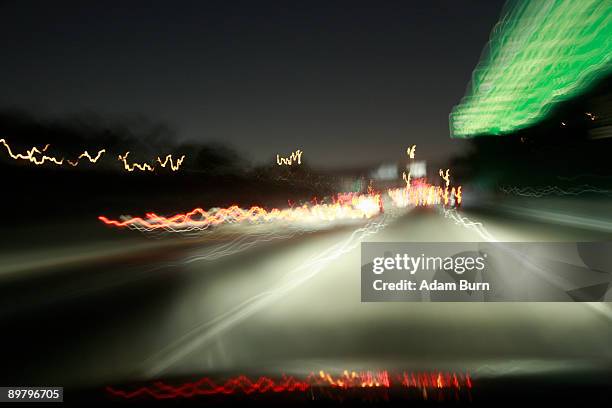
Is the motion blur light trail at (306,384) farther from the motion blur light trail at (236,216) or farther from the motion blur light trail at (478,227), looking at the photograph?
the motion blur light trail at (236,216)

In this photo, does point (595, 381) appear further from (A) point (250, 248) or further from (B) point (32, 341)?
(A) point (250, 248)

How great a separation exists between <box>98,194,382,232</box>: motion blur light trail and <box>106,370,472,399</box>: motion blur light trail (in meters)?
23.6

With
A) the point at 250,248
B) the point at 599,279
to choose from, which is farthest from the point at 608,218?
the point at 599,279

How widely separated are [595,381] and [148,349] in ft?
15.4

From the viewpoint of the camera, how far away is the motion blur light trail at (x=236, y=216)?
30656mm

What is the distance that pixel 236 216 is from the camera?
132 feet

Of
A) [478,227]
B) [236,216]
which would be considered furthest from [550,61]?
[236,216]

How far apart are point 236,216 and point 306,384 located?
35.1 m

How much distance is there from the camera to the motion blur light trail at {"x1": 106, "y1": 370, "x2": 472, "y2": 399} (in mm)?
5199

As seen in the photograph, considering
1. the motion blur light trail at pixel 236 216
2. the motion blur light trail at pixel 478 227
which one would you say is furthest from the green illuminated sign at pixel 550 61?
the motion blur light trail at pixel 236 216

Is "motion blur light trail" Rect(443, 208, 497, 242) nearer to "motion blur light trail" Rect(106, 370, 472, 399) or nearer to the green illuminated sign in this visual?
the green illuminated sign

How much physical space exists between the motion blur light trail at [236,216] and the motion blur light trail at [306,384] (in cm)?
2357

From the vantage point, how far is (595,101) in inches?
826

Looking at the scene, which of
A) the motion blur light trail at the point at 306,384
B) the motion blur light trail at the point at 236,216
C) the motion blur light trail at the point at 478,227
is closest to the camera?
the motion blur light trail at the point at 306,384
